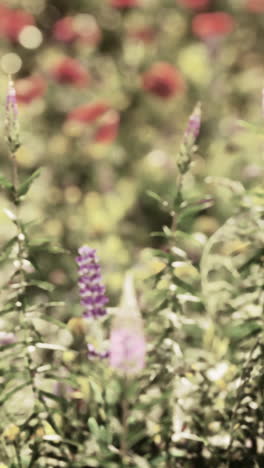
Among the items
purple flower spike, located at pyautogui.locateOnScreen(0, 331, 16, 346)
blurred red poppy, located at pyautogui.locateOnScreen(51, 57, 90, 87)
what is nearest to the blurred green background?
blurred red poppy, located at pyautogui.locateOnScreen(51, 57, 90, 87)

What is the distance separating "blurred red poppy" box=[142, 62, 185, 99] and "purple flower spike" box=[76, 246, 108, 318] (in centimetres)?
163

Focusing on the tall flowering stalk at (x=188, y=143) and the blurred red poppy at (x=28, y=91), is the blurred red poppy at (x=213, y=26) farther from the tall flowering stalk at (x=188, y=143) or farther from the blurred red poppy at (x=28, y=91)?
the tall flowering stalk at (x=188, y=143)

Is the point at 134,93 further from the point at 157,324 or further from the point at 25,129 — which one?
the point at 157,324

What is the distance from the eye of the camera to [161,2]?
137 inches

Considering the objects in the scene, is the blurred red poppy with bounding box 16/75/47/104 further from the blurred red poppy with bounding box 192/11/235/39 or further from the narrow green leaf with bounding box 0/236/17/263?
the narrow green leaf with bounding box 0/236/17/263

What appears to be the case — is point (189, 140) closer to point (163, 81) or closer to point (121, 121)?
point (163, 81)

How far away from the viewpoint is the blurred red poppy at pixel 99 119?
2.25 m

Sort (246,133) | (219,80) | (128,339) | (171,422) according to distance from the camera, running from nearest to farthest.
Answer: (128,339), (171,422), (246,133), (219,80)

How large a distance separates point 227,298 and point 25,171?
5.21ft

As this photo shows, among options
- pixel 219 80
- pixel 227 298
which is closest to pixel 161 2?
pixel 219 80

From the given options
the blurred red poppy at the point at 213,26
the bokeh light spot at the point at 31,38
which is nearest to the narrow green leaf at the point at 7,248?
the blurred red poppy at the point at 213,26

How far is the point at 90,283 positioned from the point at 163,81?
1671mm

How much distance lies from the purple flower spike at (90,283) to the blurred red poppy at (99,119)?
1.45 metres

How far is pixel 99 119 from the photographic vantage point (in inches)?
94.9
